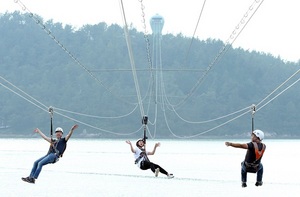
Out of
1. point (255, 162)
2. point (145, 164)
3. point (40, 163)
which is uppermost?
point (255, 162)

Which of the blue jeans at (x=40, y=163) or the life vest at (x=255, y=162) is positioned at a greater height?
the life vest at (x=255, y=162)

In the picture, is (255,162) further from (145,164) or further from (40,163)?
(145,164)

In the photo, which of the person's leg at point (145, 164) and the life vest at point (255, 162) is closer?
the life vest at point (255, 162)

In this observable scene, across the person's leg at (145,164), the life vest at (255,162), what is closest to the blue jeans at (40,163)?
the person's leg at (145,164)

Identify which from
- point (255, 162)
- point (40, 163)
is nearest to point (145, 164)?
point (40, 163)

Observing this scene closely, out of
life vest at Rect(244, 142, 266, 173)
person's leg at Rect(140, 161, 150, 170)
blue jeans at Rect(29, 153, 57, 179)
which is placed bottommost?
person's leg at Rect(140, 161, 150, 170)

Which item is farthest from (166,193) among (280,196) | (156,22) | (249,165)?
(156,22)

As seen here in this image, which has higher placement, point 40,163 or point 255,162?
point 255,162

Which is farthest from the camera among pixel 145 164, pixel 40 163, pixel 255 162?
pixel 145 164

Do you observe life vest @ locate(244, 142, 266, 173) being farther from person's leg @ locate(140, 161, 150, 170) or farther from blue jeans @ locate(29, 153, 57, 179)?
person's leg @ locate(140, 161, 150, 170)

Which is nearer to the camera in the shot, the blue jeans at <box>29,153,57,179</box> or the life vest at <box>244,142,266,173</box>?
the life vest at <box>244,142,266,173</box>

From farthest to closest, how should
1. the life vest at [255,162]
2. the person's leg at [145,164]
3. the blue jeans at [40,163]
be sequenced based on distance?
the person's leg at [145,164]
the blue jeans at [40,163]
the life vest at [255,162]

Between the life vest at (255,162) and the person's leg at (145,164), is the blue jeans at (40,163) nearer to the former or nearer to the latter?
the person's leg at (145,164)

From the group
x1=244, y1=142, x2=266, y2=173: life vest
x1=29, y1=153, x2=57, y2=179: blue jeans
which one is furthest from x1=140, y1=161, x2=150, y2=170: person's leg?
x1=244, y1=142, x2=266, y2=173: life vest
